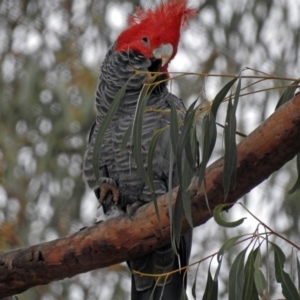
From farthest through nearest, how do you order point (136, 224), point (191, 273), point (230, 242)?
point (191, 273)
point (136, 224)
point (230, 242)

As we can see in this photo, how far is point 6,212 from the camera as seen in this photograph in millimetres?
3652

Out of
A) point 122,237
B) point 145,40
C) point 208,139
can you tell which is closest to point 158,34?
point 145,40

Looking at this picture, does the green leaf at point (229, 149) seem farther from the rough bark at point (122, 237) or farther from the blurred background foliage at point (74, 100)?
the blurred background foliage at point (74, 100)

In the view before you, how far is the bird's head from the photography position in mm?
2398

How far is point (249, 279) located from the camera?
1507mm

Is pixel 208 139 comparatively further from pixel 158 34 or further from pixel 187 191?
pixel 158 34

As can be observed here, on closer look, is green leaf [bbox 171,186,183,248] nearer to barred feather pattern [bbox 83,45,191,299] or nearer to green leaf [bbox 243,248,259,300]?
green leaf [bbox 243,248,259,300]

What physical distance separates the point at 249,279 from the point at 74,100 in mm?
A: 2223

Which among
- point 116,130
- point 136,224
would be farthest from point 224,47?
point 136,224

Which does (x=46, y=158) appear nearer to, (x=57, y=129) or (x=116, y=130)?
(x=57, y=129)

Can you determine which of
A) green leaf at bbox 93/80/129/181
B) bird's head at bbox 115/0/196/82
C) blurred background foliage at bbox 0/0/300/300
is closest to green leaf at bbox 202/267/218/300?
green leaf at bbox 93/80/129/181

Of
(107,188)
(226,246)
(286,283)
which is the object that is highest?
(107,188)

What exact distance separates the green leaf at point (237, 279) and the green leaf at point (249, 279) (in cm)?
2

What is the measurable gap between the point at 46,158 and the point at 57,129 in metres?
0.14
